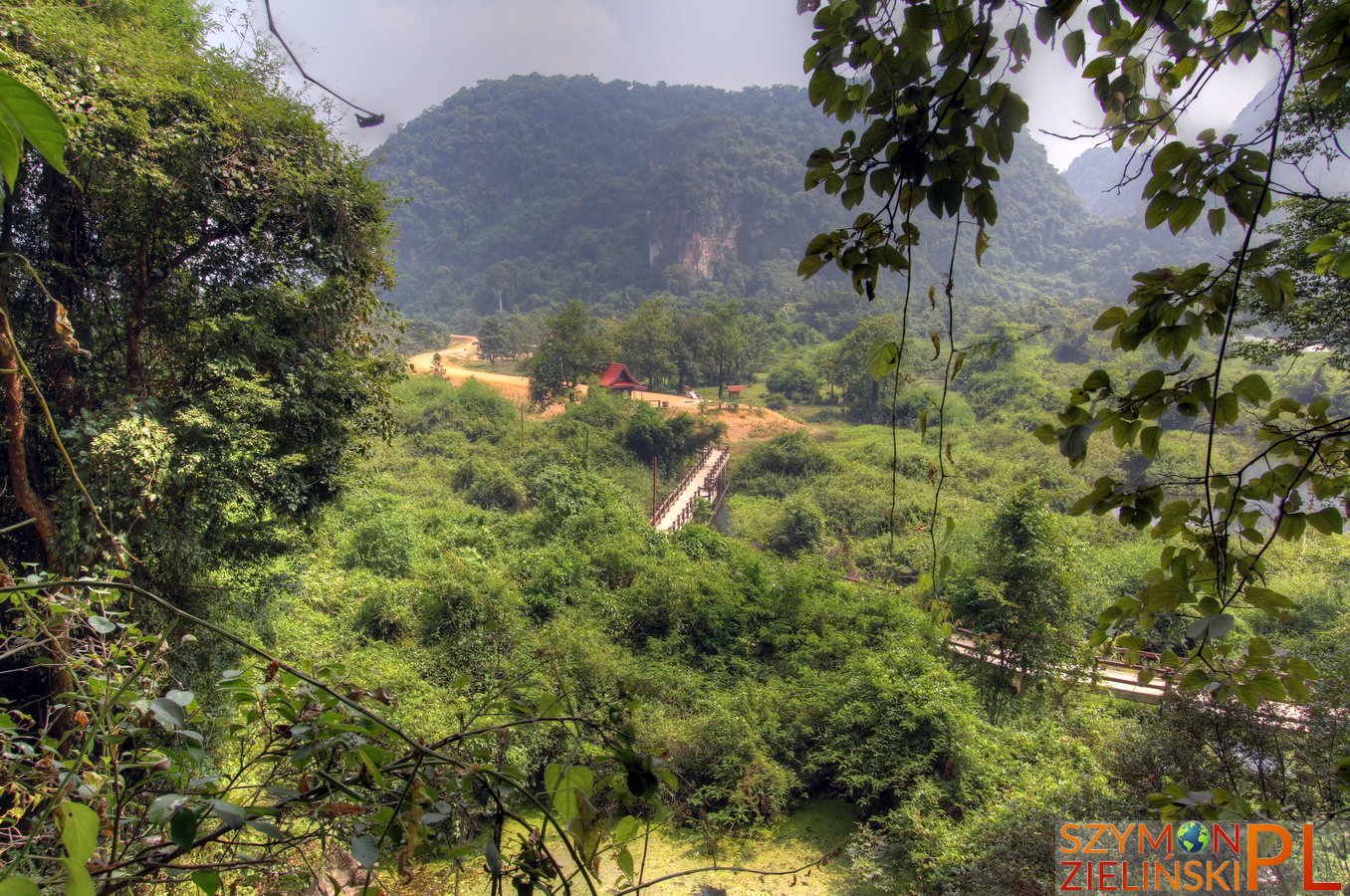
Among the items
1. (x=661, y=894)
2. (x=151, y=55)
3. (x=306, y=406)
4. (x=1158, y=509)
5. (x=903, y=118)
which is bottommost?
(x=661, y=894)

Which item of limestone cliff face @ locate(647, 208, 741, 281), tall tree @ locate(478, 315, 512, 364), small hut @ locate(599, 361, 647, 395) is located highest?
limestone cliff face @ locate(647, 208, 741, 281)

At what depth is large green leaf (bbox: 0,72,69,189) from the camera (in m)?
0.39

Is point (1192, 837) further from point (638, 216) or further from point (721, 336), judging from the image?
point (638, 216)

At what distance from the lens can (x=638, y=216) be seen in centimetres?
5650

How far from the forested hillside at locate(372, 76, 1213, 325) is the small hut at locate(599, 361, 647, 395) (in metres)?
20.3

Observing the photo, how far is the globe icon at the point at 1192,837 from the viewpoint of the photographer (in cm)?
105

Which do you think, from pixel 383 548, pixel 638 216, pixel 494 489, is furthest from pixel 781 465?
pixel 638 216

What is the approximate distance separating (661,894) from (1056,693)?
4.08 metres

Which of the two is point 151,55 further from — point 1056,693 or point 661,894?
point 1056,693

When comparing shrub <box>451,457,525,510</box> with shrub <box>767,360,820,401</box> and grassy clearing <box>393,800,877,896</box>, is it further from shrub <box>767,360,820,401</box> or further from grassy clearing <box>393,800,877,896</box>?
shrub <box>767,360,820,401</box>

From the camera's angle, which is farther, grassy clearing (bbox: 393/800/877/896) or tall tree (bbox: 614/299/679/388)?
tall tree (bbox: 614/299/679/388)

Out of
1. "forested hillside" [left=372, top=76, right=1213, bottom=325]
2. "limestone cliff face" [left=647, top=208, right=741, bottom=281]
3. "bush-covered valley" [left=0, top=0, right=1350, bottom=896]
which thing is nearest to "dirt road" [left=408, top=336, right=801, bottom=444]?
"bush-covered valley" [left=0, top=0, right=1350, bottom=896]

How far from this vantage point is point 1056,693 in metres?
6.26

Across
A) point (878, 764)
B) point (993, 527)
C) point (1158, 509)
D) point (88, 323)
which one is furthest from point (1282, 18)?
point (993, 527)
